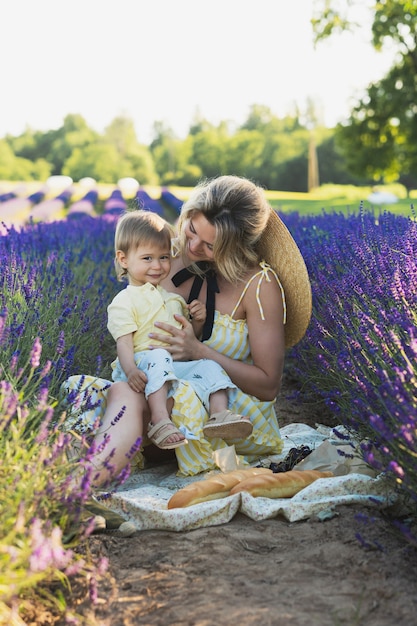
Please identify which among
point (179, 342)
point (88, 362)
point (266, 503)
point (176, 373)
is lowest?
point (266, 503)

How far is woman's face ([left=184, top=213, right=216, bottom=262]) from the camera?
334 cm

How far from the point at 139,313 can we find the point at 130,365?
25 cm

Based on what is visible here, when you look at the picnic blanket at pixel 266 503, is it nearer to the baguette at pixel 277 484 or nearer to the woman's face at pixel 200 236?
the baguette at pixel 277 484

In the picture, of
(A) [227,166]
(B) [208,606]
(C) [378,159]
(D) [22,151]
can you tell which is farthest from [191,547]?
(D) [22,151]

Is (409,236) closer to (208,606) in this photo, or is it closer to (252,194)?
(252,194)

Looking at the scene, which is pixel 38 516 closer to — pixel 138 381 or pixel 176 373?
pixel 138 381

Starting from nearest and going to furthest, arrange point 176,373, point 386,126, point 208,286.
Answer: point 176,373 < point 208,286 < point 386,126

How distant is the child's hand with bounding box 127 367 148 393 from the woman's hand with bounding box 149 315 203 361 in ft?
0.75

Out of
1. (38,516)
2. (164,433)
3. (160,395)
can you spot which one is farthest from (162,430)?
(38,516)

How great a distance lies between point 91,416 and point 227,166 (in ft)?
185

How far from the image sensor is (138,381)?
3031mm

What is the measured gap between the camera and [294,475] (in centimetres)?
284

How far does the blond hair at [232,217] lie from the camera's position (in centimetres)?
332

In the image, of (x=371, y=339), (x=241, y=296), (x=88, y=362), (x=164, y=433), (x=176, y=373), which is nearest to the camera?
(x=371, y=339)
